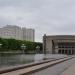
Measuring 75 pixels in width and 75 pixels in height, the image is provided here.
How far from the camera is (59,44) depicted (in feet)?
398

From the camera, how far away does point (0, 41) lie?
91625 mm

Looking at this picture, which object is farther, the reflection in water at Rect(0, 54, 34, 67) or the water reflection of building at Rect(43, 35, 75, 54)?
the water reflection of building at Rect(43, 35, 75, 54)

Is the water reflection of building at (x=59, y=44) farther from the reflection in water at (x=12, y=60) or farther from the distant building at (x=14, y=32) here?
the reflection in water at (x=12, y=60)

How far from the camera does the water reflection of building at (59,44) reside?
385 ft

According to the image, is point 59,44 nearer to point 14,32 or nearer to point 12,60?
point 14,32

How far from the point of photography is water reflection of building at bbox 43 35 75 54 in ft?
385

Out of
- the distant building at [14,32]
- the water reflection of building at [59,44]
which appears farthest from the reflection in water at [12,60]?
the distant building at [14,32]

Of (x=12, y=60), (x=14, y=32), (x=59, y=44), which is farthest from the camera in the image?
(x=14, y=32)

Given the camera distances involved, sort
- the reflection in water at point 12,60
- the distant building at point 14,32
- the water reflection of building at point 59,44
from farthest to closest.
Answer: the distant building at point 14,32, the water reflection of building at point 59,44, the reflection in water at point 12,60

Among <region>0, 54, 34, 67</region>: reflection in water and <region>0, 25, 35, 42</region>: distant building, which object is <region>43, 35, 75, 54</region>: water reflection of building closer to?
<region>0, 25, 35, 42</region>: distant building

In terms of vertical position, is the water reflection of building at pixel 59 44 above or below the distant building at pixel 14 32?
below

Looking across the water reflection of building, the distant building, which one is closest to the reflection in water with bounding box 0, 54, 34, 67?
the water reflection of building

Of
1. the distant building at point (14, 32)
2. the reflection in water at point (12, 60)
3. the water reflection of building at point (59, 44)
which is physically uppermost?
the distant building at point (14, 32)

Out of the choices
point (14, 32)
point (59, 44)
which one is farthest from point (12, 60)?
point (14, 32)
